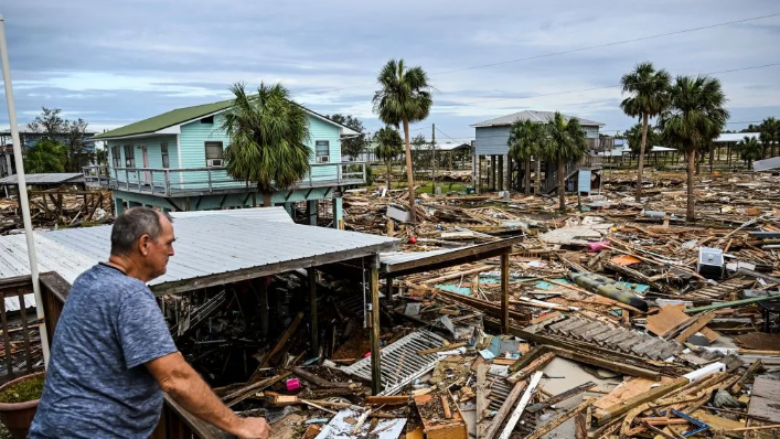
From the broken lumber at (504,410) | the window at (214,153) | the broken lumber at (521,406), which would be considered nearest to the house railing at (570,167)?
the window at (214,153)

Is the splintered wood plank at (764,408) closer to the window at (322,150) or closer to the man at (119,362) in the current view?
the man at (119,362)

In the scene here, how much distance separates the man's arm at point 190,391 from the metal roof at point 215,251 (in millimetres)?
4379

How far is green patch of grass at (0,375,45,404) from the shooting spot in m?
4.21

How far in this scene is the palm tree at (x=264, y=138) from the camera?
2033 cm

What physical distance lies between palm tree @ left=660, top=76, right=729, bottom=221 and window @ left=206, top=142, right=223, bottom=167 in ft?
75.9

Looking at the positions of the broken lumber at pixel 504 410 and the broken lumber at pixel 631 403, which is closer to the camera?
the broken lumber at pixel 504 410

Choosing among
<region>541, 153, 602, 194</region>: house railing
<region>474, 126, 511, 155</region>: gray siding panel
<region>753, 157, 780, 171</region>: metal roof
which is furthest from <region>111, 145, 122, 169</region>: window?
<region>541, 153, 602, 194</region>: house railing

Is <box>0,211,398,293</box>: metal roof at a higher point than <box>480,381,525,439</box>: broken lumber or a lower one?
higher

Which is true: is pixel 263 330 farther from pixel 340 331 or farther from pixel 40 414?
pixel 40 414

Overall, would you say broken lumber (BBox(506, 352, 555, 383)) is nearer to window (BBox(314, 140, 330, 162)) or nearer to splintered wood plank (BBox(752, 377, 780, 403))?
splintered wood plank (BBox(752, 377, 780, 403))

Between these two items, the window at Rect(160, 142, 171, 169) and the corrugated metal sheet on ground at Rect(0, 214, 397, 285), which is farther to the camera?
the window at Rect(160, 142, 171, 169)

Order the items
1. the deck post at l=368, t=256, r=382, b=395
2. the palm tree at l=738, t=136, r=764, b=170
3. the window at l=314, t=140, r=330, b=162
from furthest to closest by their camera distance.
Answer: the palm tree at l=738, t=136, r=764, b=170
the window at l=314, t=140, r=330, b=162
the deck post at l=368, t=256, r=382, b=395

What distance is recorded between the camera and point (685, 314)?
13.2 meters

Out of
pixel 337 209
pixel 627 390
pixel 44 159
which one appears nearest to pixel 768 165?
pixel 627 390
